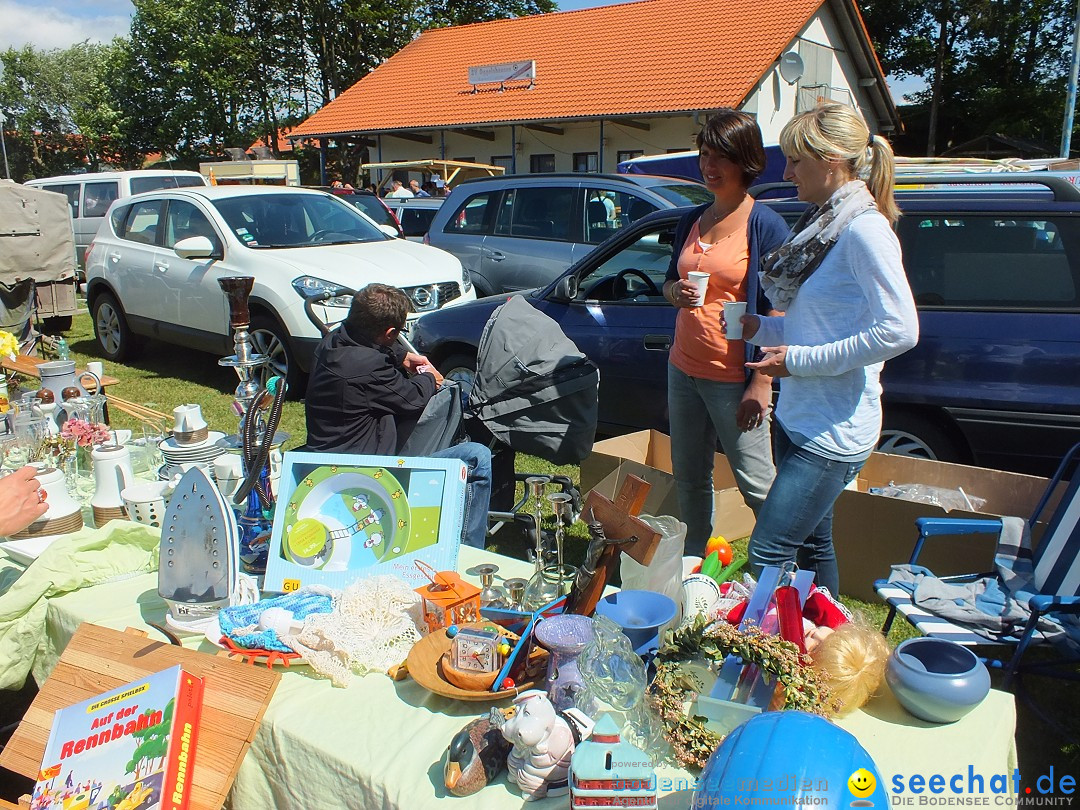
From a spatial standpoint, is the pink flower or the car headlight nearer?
the pink flower

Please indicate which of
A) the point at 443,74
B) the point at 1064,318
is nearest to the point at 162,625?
the point at 1064,318

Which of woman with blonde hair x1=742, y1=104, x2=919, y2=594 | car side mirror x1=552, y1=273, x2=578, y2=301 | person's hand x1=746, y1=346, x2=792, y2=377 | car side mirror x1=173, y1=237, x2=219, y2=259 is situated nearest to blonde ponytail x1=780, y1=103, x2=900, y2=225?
woman with blonde hair x1=742, y1=104, x2=919, y2=594

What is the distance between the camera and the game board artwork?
7.73ft

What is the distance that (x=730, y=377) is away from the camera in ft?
9.68

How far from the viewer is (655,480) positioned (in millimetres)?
3867

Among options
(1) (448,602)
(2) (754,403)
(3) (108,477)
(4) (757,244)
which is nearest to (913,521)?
(2) (754,403)

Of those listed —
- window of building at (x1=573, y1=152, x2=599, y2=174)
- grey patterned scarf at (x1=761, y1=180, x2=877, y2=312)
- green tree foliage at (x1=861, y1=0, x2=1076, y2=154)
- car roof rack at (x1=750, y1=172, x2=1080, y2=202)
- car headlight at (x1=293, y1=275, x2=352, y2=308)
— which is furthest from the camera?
green tree foliage at (x1=861, y1=0, x2=1076, y2=154)

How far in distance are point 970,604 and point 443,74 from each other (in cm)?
2491

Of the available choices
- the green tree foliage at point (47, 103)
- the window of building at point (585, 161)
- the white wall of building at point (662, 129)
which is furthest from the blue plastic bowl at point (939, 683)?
the green tree foliage at point (47, 103)

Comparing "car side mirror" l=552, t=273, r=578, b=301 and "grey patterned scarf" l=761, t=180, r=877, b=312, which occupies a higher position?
"grey patterned scarf" l=761, t=180, r=877, b=312

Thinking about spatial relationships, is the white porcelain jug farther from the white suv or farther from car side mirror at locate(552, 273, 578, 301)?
the white suv

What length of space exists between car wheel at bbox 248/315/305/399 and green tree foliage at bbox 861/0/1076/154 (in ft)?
92.0

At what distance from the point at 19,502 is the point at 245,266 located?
5.05 metres

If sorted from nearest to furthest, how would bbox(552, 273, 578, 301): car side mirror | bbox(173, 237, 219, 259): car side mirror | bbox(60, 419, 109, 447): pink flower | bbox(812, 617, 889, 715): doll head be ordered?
1. bbox(812, 617, 889, 715): doll head
2. bbox(60, 419, 109, 447): pink flower
3. bbox(552, 273, 578, 301): car side mirror
4. bbox(173, 237, 219, 259): car side mirror
